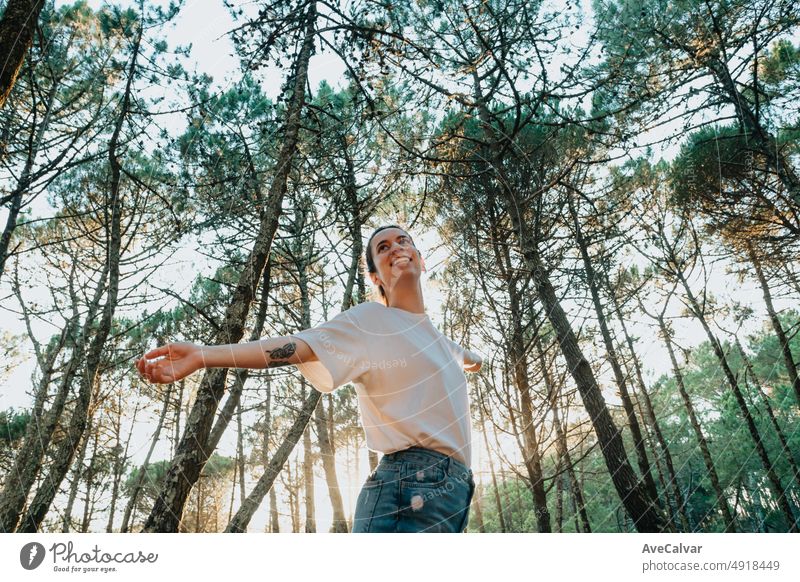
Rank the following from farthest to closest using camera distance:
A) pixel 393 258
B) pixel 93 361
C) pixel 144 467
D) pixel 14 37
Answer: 1. pixel 93 361
2. pixel 144 467
3. pixel 14 37
4. pixel 393 258

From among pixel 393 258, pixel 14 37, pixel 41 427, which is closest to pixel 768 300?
pixel 393 258

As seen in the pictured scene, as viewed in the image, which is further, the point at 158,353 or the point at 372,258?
the point at 372,258

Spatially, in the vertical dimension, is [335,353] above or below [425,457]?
above

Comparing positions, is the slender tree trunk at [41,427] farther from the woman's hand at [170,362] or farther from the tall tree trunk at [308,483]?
the woman's hand at [170,362]

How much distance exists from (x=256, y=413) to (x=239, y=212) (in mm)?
820

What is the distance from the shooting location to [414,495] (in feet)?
→ 1.60

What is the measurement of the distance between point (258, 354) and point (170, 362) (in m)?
0.09

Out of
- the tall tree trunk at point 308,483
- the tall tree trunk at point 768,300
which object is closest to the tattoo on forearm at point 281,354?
the tall tree trunk at point 308,483

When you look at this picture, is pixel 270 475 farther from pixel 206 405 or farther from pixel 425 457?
pixel 425 457

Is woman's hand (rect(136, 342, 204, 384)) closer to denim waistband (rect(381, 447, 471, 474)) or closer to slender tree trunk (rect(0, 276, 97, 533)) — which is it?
denim waistband (rect(381, 447, 471, 474))

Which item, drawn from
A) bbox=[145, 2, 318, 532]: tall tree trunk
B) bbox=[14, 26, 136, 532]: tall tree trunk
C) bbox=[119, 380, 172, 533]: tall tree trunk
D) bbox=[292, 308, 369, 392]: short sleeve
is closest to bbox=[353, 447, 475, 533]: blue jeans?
bbox=[292, 308, 369, 392]: short sleeve

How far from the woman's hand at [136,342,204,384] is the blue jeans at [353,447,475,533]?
0.82 feet

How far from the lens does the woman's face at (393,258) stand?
68 centimetres
